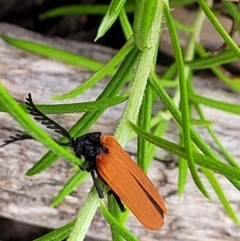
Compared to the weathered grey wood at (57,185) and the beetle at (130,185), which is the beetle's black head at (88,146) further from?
the weathered grey wood at (57,185)

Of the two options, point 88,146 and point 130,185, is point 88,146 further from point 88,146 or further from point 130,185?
point 130,185

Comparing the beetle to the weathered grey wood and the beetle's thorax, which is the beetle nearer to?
the beetle's thorax

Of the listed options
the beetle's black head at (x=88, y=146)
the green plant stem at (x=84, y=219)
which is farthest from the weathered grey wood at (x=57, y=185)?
the green plant stem at (x=84, y=219)

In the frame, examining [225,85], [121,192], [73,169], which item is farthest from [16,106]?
[225,85]

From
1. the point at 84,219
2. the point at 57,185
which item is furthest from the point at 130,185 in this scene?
the point at 57,185

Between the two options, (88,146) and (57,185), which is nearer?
(88,146)

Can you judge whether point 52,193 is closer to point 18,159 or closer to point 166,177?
point 18,159

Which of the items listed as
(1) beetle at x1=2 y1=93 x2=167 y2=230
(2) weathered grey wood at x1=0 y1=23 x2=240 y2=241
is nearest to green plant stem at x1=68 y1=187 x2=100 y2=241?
(1) beetle at x1=2 y1=93 x2=167 y2=230
